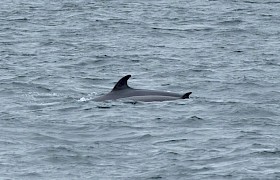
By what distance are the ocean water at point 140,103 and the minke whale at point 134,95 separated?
353 mm

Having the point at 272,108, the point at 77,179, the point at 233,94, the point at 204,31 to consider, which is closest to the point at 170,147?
the point at 77,179

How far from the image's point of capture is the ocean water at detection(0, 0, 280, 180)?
16.6 metres

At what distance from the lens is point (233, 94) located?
24.0m

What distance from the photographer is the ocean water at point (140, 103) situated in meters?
16.6

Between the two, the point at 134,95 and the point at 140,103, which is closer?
the point at 140,103

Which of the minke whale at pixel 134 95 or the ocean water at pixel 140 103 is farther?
the minke whale at pixel 134 95

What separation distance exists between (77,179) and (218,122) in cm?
517

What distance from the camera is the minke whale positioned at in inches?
891

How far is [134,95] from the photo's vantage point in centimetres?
2283

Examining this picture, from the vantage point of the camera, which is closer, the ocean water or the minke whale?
the ocean water

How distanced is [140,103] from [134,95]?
0.48m

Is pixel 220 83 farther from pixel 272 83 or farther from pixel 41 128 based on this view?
pixel 41 128

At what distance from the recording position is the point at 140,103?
73.5ft

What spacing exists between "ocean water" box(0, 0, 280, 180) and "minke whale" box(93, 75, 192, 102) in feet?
1.16
